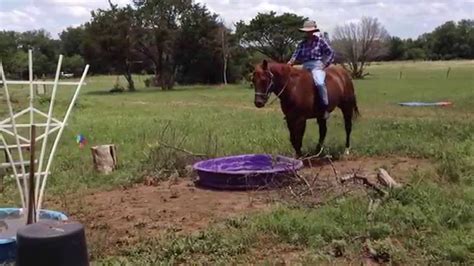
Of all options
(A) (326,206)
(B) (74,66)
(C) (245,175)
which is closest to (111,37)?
(B) (74,66)

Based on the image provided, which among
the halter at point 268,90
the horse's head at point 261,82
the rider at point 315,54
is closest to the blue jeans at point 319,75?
the rider at point 315,54

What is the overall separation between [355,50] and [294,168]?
51515 millimetres

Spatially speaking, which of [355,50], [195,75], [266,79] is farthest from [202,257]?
[355,50]

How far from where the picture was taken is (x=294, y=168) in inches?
286

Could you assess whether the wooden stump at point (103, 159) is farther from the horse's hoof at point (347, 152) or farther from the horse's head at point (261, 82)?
the horse's hoof at point (347, 152)

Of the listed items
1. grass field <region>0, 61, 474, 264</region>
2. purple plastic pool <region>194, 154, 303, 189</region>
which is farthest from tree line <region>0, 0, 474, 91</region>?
purple plastic pool <region>194, 154, 303, 189</region>

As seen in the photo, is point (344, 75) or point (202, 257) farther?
point (344, 75)

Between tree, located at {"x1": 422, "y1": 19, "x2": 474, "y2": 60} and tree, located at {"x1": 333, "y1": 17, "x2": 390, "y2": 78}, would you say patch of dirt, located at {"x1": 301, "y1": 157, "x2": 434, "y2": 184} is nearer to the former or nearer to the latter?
tree, located at {"x1": 333, "y1": 17, "x2": 390, "y2": 78}

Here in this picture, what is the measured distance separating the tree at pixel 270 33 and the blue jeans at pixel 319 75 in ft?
138

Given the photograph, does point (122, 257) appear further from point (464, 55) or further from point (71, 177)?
point (464, 55)

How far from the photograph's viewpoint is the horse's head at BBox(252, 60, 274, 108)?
27.7 ft

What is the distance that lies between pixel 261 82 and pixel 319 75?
1.15 m

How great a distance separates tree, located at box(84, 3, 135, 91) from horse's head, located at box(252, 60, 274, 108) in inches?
1356

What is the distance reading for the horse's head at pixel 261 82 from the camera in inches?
332
